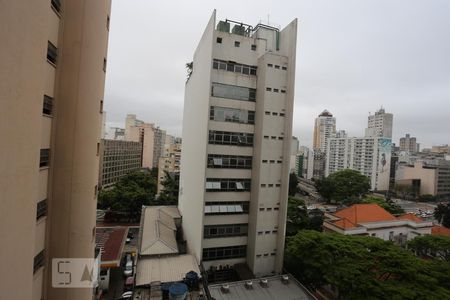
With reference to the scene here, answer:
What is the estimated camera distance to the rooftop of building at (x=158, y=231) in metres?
18.8

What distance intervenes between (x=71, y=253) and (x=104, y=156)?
50.0m

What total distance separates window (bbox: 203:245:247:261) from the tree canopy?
12.7 ft

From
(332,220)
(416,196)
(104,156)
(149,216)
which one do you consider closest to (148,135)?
(104,156)

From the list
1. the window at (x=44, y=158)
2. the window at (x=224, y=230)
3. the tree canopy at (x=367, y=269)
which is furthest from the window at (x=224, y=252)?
the window at (x=44, y=158)

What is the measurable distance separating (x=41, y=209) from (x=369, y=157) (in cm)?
8177

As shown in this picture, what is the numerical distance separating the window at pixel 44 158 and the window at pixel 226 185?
11.5 metres

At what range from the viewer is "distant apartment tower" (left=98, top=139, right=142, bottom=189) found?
176 ft

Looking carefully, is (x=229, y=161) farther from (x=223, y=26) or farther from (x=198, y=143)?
(x=223, y=26)

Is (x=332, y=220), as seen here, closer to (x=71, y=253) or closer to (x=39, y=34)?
(x=71, y=253)

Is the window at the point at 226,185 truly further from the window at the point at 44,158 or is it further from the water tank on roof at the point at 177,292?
the window at the point at 44,158

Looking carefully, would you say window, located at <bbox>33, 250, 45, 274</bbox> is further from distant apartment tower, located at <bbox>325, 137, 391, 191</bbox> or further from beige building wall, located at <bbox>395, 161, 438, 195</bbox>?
beige building wall, located at <bbox>395, 161, 438, 195</bbox>

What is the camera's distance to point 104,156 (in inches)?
2126

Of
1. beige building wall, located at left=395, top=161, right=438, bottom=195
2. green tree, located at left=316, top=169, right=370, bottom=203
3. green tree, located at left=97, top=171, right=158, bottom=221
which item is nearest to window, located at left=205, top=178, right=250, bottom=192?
green tree, located at left=97, top=171, right=158, bottom=221

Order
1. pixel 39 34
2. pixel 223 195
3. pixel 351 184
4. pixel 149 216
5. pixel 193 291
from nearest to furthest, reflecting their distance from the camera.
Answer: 1. pixel 39 34
2. pixel 193 291
3. pixel 223 195
4. pixel 149 216
5. pixel 351 184
